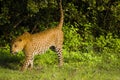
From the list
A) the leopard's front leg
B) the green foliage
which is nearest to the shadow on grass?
the leopard's front leg

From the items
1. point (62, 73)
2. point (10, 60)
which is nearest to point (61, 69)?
point (62, 73)

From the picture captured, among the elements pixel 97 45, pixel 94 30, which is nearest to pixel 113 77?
pixel 97 45

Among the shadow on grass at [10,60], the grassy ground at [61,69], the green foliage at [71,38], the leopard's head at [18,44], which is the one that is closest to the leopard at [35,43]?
the leopard's head at [18,44]

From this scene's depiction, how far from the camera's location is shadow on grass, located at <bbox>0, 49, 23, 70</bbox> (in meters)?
11.5

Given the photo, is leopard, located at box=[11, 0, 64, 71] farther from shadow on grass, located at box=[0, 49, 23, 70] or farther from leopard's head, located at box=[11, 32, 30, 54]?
shadow on grass, located at box=[0, 49, 23, 70]

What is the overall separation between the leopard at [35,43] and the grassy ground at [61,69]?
29 centimetres

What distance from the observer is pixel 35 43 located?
11.2 m

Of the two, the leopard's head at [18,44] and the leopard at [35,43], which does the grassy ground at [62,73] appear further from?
the leopard's head at [18,44]

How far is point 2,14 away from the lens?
1309 cm

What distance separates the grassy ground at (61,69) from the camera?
10391mm

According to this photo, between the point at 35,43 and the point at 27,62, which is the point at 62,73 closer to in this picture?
the point at 27,62

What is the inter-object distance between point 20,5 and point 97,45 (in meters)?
3.00

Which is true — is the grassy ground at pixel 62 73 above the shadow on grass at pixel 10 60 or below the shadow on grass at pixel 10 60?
above

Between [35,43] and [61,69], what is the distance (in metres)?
0.98
